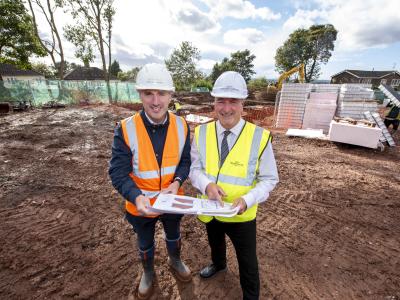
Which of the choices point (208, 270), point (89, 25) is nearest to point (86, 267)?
point (208, 270)

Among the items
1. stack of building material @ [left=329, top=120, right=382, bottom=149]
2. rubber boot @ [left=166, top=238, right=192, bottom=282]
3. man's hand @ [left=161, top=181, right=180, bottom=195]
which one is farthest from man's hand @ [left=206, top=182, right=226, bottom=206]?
stack of building material @ [left=329, top=120, right=382, bottom=149]

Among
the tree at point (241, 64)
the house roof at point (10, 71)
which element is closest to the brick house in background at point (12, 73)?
→ the house roof at point (10, 71)

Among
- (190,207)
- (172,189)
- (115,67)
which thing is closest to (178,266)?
(172,189)

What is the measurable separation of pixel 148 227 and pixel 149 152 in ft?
2.61

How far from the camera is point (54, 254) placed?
118 inches

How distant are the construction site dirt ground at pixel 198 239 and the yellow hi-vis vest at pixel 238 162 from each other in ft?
4.41

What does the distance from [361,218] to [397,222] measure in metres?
0.58

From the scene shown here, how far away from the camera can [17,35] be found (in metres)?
20.7

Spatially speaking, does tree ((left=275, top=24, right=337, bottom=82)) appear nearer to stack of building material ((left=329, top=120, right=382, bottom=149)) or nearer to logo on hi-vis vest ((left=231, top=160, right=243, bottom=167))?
stack of building material ((left=329, top=120, right=382, bottom=149))

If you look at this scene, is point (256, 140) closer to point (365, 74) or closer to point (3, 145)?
point (3, 145)

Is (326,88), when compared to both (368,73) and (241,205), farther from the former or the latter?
(368,73)

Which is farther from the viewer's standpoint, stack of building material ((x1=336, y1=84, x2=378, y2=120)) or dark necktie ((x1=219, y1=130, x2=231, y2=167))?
stack of building material ((x1=336, y1=84, x2=378, y2=120))

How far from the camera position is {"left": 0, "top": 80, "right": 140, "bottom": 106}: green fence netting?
741 inches

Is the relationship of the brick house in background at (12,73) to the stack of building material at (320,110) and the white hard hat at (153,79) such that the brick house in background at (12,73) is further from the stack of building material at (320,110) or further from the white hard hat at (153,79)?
the white hard hat at (153,79)
